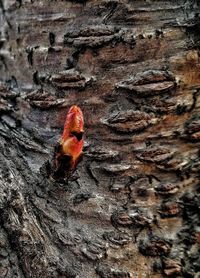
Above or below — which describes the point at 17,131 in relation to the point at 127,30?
below

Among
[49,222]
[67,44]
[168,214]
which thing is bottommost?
[49,222]

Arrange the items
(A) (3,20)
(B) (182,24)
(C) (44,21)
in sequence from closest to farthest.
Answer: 1. (B) (182,24)
2. (C) (44,21)
3. (A) (3,20)

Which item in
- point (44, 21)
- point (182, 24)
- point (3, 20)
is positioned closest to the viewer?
point (182, 24)

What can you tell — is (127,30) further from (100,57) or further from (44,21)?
(44,21)

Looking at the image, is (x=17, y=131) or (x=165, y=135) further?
(x=17, y=131)

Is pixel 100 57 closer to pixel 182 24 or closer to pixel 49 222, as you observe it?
pixel 182 24

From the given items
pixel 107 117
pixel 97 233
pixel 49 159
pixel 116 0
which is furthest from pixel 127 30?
pixel 97 233
